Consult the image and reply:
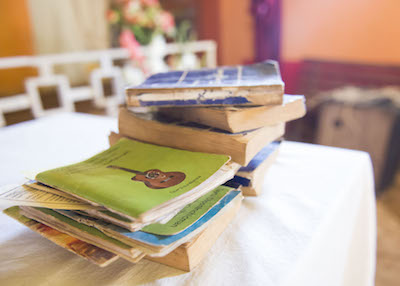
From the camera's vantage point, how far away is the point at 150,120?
53cm

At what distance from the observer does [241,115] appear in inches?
18.1

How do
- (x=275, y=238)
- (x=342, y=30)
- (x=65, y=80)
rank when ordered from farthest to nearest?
(x=342, y=30), (x=65, y=80), (x=275, y=238)

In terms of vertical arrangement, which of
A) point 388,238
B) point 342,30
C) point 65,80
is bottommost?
point 388,238

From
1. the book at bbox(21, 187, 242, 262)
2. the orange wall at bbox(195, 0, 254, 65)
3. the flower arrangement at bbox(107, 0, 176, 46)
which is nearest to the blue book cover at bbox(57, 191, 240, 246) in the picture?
the book at bbox(21, 187, 242, 262)

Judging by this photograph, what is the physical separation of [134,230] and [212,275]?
0.36 ft

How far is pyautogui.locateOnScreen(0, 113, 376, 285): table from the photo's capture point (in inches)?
14.1

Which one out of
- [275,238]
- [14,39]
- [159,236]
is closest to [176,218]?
[159,236]

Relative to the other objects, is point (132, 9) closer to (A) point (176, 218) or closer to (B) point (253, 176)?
(B) point (253, 176)

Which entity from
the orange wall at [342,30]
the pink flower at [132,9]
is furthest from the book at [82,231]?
the orange wall at [342,30]

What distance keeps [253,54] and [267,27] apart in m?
0.36

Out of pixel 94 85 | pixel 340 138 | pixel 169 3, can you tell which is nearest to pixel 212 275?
pixel 340 138

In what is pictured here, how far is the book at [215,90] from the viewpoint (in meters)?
0.45

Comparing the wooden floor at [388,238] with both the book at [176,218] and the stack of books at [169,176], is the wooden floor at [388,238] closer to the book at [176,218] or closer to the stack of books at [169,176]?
the stack of books at [169,176]

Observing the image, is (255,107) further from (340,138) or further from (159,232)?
(340,138)
